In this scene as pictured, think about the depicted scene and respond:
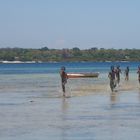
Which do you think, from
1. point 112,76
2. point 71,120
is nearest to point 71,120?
point 71,120

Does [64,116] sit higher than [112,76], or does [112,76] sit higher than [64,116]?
[112,76]

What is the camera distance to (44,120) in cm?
2106


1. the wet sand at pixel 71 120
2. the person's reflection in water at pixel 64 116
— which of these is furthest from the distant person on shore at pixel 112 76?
the wet sand at pixel 71 120

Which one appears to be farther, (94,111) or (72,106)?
(72,106)

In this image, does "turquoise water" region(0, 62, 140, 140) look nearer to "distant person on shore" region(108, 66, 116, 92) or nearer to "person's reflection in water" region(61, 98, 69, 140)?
"person's reflection in water" region(61, 98, 69, 140)

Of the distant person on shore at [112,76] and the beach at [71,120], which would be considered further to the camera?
the distant person on shore at [112,76]

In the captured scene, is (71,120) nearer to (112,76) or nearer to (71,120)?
(71,120)

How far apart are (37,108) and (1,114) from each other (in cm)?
303

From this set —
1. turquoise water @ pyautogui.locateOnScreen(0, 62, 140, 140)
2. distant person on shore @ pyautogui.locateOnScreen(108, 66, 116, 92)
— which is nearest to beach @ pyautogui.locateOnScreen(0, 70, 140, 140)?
turquoise water @ pyautogui.locateOnScreen(0, 62, 140, 140)

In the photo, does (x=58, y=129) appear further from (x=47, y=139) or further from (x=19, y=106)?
(x=19, y=106)

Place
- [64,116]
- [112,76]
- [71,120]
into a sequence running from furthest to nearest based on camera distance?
[112,76] < [64,116] < [71,120]

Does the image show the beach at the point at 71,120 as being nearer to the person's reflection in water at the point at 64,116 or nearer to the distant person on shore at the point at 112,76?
the person's reflection in water at the point at 64,116

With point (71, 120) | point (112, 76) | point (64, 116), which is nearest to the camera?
point (71, 120)

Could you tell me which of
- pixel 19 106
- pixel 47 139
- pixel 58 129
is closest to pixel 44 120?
pixel 58 129
